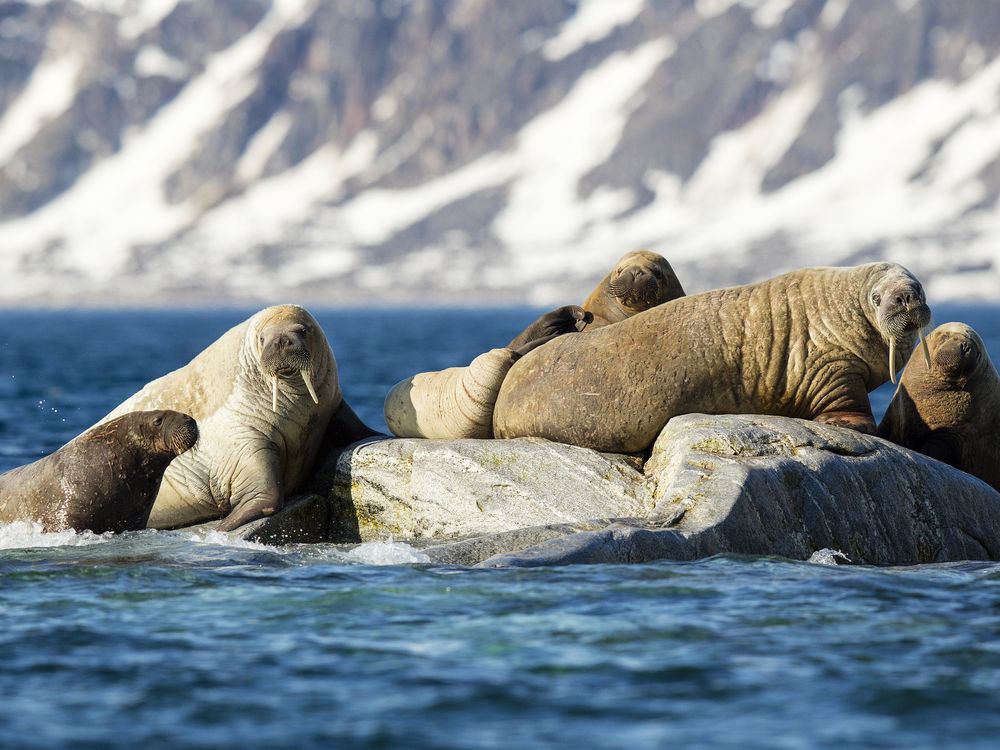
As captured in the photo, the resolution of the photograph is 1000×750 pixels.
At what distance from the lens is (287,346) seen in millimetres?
13414

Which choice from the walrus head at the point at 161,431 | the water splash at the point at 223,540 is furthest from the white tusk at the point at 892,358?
the walrus head at the point at 161,431

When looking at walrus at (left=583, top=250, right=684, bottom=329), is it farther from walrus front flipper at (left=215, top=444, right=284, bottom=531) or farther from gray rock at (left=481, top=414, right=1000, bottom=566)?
walrus front flipper at (left=215, top=444, right=284, bottom=531)

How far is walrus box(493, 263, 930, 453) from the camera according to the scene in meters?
13.1

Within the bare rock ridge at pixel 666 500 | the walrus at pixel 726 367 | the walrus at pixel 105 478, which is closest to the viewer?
the bare rock ridge at pixel 666 500

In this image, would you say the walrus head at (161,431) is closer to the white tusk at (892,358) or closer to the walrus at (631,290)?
the walrus at (631,290)

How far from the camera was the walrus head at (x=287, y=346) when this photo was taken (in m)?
13.4

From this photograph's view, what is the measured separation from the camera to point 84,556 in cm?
1191

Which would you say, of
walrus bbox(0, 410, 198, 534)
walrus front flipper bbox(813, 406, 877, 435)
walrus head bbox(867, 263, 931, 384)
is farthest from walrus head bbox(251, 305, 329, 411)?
walrus head bbox(867, 263, 931, 384)

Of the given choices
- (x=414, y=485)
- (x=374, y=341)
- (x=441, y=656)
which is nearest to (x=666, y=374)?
(x=414, y=485)

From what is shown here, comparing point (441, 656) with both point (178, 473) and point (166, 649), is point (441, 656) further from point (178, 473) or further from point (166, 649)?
point (178, 473)

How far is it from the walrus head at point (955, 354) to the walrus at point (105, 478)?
21.5ft

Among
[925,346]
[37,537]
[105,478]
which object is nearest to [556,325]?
[925,346]

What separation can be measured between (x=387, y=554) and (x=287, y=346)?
267 cm

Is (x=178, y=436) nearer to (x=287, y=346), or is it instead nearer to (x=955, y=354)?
(x=287, y=346)
